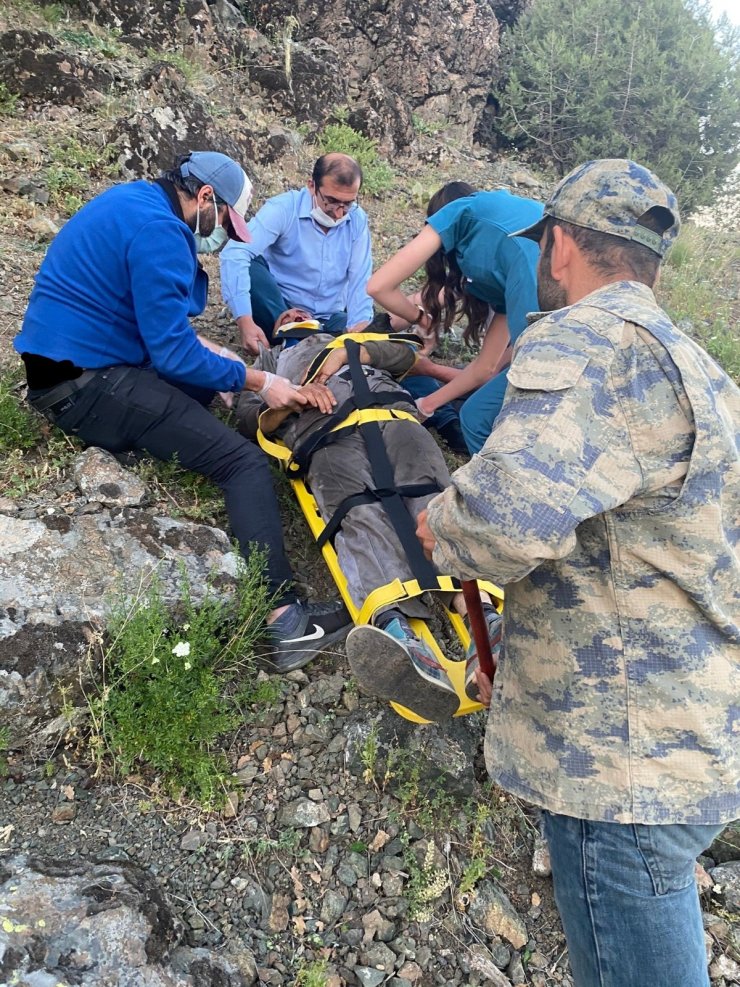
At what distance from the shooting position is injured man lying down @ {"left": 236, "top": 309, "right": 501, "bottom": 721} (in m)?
2.54

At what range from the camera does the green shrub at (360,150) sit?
337 inches

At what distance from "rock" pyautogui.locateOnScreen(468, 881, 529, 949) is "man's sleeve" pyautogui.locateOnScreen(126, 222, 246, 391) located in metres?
2.64

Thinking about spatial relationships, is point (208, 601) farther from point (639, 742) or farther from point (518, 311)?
point (518, 311)

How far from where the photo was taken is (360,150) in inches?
355

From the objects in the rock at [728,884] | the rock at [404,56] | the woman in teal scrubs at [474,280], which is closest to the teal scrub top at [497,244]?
the woman in teal scrubs at [474,280]

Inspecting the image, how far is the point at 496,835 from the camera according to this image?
2795 millimetres

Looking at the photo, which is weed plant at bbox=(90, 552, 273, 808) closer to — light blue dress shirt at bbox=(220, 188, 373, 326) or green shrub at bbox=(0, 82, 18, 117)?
light blue dress shirt at bbox=(220, 188, 373, 326)

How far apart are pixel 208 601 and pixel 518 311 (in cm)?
236

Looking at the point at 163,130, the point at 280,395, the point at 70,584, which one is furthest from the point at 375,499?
the point at 163,130

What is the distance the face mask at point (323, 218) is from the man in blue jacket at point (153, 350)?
1.72m

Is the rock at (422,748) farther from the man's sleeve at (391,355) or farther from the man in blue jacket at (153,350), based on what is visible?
the man's sleeve at (391,355)

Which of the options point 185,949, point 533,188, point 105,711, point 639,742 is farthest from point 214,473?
point 533,188

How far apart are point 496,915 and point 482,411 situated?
8.74 ft

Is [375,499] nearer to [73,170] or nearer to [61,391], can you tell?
[61,391]
